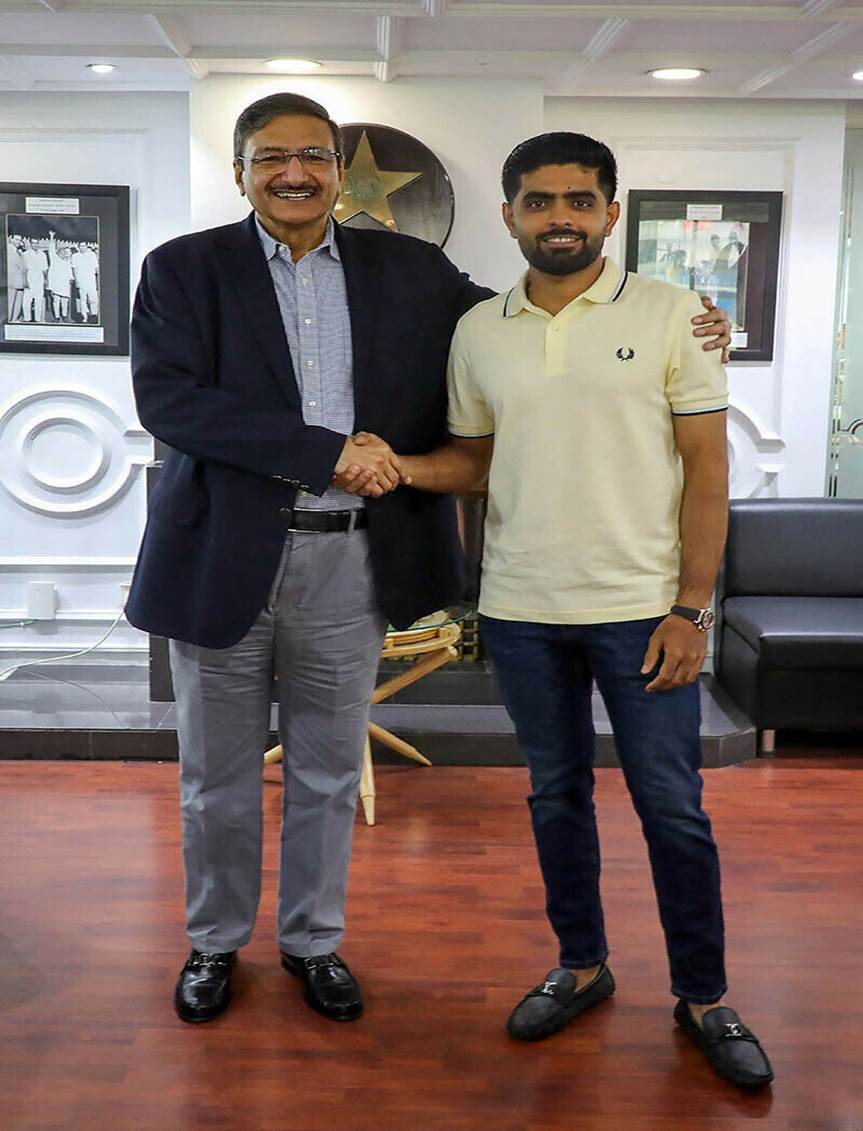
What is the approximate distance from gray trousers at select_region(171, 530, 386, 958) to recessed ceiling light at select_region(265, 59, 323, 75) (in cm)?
238

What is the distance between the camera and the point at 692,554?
2.09 m

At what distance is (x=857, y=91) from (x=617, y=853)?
2887 millimetres

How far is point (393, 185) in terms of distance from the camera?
425cm

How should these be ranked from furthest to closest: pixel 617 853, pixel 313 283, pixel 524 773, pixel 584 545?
pixel 524 773 → pixel 617 853 → pixel 313 283 → pixel 584 545

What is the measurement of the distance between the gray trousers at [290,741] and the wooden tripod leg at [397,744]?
132cm

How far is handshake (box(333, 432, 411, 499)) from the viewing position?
6.89 feet

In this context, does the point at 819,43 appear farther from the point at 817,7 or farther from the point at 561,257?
the point at 561,257

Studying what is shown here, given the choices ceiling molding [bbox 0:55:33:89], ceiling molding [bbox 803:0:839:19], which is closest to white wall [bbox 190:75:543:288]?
ceiling molding [bbox 0:55:33:89]

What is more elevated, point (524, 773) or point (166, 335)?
point (166, 335)

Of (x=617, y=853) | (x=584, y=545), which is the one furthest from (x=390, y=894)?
(x=584, y=545)

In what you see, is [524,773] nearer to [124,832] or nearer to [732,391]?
[124,832]

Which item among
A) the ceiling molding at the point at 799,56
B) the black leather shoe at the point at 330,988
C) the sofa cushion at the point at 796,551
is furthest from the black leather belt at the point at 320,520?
the sofa cushion at the point at 796,551

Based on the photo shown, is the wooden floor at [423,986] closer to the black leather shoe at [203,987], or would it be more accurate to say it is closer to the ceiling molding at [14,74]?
the black leather shoe at [203,987]

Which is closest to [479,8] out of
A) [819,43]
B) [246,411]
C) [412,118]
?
[412,118]
